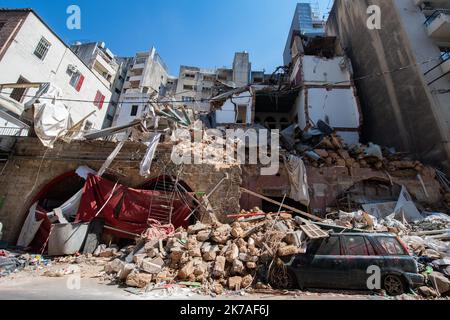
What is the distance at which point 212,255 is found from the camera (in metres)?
6.33

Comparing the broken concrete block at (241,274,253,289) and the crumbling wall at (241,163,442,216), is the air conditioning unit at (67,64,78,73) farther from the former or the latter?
the broken concrete block at (241,274,253,289)

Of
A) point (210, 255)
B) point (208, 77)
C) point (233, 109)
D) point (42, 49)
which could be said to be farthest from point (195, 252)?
point (208, 77)

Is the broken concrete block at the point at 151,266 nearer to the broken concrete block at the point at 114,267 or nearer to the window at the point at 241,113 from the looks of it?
the broken concrete block at the point at 114,267

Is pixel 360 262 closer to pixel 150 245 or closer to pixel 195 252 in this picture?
pixel 195 252

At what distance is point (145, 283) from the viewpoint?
5496 mm

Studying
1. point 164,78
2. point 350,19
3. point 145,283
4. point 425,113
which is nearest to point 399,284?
point 145,283

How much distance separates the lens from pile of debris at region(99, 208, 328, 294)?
5703 mm

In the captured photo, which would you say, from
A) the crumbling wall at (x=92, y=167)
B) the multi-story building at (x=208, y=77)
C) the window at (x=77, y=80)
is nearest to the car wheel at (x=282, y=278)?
the crumbling wall at (x=92, y=167)

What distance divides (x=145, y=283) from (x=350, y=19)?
2576 cm

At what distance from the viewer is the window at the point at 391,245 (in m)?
5.39

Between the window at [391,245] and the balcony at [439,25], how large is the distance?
15.5m

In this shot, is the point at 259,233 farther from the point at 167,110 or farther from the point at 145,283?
the point at 167,110

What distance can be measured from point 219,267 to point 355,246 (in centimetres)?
361

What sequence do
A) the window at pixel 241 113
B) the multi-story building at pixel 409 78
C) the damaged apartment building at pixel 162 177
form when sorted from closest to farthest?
the damaged apartment building at pixel 162 177 < the multi-story building at pixel 409 78 < the window at pixel 241 113
